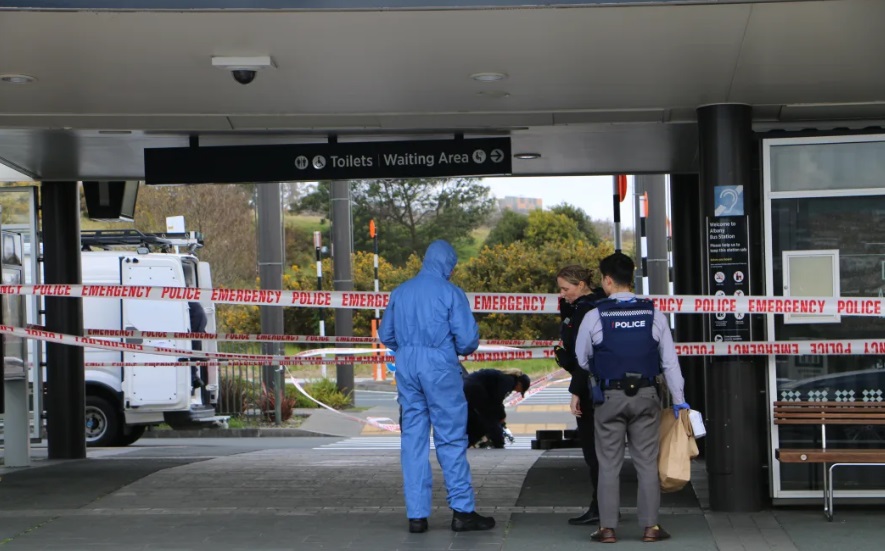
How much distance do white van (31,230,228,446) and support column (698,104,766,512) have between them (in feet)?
31.8

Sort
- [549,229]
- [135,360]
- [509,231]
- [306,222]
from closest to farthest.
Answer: [135,360], [549,229], [509,231], [306,222]

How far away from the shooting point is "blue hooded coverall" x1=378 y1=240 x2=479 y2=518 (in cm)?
722

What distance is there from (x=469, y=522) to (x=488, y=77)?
9.46 ft

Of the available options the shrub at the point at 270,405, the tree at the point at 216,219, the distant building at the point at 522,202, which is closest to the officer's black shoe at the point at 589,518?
the shrub at the point at 270,405

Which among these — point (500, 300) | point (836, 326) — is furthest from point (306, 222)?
point (836, 326)

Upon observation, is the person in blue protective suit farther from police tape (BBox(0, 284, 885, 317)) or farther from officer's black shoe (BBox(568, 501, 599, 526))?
police tape (BBox(0, 284, 885, 317))

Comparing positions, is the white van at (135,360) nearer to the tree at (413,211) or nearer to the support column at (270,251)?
the support column at (270,251)

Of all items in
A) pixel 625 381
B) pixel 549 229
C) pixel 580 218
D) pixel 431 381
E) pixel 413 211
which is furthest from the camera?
pixel 413 211

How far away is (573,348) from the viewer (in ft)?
24.1

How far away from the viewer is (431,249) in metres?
7.49

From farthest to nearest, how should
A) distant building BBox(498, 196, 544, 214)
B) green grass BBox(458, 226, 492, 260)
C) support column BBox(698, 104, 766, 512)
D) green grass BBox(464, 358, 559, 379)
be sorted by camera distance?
1. distant building BBox(498, 196, 544, 214)
2. green grass BBox(458, 226, 492, 260)
3. green grass BBox(464, 358, 559, 379)
4. support column BBox(698, 104, 766, 512)

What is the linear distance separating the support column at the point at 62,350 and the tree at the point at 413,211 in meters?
39.3

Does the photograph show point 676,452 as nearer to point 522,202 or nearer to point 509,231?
point 509,231

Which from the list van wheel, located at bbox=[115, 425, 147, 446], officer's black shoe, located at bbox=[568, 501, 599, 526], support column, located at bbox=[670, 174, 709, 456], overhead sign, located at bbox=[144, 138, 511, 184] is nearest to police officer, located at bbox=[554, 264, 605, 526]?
officer's black shoe, located at bbox=[568, 501, 599, 526]
